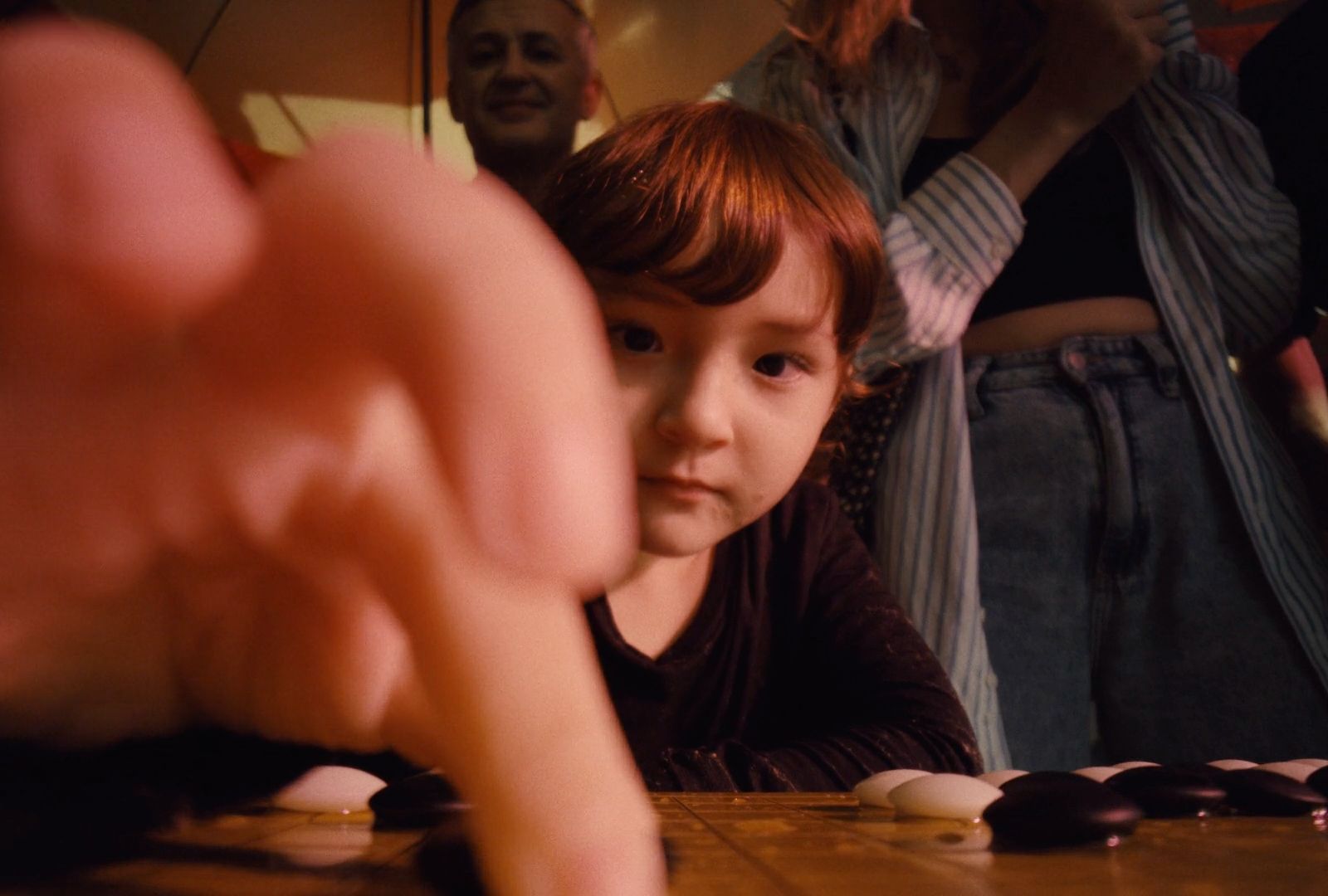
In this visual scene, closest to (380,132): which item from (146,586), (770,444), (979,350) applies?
(146,586)

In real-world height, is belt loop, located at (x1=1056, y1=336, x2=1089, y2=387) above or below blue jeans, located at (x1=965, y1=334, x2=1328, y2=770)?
above

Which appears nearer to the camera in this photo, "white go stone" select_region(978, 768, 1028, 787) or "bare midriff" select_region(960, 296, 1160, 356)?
"white go stone" select_region(978, 768, 1028, 787)

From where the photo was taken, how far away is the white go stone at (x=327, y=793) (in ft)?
1.30

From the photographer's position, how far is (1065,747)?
0.96m

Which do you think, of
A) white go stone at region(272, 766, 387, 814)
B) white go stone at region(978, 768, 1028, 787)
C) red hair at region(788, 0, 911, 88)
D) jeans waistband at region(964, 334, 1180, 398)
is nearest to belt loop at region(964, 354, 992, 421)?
jeans waistband at region(964, 334, 1180, 398)

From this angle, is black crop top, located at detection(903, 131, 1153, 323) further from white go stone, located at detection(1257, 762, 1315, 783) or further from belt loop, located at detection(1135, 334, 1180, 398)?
white go stone, located at detection(1257, 762, 1315, 783)

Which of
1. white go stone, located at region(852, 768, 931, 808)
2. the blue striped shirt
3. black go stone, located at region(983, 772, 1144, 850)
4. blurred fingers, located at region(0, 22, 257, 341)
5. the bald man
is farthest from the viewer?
the bald man

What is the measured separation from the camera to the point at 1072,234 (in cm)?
102

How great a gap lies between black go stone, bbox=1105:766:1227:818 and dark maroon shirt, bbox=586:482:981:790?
0.27m

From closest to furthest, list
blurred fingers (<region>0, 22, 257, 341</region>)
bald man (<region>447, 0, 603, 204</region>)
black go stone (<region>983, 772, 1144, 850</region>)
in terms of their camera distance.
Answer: blurred fingers (<region>0, 22, 257, 341</region>), black go stone (<region>983, 772, 1144, 850</region>), bald man (<region>447, 0, 603, 204</region>)

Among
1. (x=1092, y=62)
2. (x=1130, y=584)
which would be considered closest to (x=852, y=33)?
(x=1092, y=62)

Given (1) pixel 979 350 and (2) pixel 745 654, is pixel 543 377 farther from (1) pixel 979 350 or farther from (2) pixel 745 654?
(1) pixel 979 350

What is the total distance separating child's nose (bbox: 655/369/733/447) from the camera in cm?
65

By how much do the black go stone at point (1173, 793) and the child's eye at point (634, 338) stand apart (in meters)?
0.40
